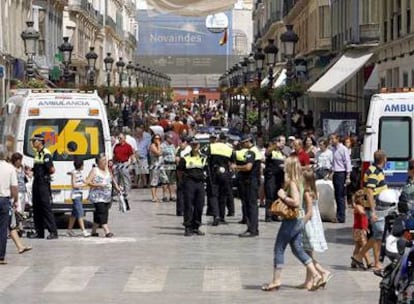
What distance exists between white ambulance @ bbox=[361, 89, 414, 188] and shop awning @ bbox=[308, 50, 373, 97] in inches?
898

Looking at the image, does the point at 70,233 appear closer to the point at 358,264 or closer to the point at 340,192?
the point at 340,192

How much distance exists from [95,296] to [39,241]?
651 cm

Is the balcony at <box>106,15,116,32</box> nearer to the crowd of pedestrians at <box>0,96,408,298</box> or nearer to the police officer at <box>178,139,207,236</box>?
the crowd of pedestrians at <box>0,96,408,298</box>

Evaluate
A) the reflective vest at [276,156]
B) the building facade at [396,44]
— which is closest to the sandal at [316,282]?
the reflective vest at [276,156]

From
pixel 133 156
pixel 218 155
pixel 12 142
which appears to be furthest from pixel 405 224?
pixel 133 156

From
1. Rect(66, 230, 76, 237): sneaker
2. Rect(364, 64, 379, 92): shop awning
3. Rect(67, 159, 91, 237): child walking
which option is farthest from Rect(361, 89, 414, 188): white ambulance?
Rect(364, 64, 379, 92): shop awning

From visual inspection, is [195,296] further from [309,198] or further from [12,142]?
[12,142]

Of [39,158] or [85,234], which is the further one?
[85,234]

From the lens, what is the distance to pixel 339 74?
46750 millimetres

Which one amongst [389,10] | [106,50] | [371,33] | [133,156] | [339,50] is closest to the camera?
[133,156]

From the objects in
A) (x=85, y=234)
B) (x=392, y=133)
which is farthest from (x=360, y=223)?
(x=85, y=234)

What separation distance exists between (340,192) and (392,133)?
4.49 metres

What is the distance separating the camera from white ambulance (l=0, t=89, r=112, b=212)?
23984 mm

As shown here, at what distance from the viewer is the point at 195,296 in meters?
15.0
